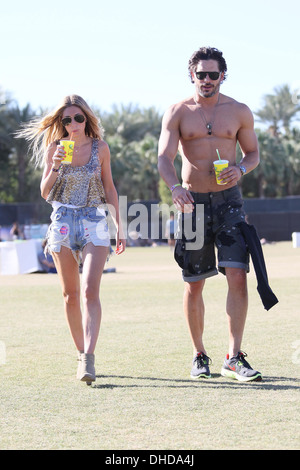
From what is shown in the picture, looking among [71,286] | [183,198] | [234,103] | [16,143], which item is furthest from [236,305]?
[16,143]

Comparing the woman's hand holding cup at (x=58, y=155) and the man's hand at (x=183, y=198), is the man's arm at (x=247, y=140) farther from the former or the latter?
the woman's hand holding cup at (x=58, y=155)

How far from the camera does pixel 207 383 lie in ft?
19.1

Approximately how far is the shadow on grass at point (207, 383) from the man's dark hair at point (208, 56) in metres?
2.33

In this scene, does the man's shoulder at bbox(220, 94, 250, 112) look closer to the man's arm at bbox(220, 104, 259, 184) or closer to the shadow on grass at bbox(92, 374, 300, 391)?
the man's arm at bbox(220, 104, 259, 184)

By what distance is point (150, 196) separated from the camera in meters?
64.2

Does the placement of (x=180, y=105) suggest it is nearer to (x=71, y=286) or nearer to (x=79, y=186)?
(x=79, y=186)

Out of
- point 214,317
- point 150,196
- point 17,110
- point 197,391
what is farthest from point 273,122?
point 197,391

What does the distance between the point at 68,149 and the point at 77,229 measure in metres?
0.61

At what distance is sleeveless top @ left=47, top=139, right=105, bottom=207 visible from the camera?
617 centimetres

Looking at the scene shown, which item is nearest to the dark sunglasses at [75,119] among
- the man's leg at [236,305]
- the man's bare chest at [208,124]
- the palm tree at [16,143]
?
the man's bare chest at [208,124]

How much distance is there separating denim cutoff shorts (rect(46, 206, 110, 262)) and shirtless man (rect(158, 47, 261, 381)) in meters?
0.60

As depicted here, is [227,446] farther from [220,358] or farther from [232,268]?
[220,358]

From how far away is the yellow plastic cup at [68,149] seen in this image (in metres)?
5.88

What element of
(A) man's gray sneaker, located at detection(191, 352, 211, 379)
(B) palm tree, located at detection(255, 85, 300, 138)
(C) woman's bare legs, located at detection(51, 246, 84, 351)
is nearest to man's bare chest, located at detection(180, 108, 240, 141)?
(C) woman's bare legs, located at detection(51, 246, 84, 351)
